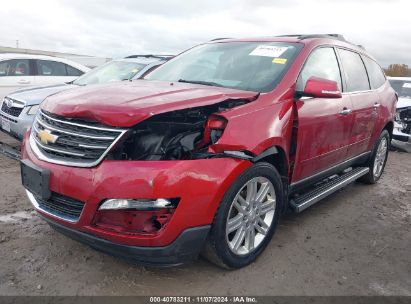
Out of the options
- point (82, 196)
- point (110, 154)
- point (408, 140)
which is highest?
point (110, 154)

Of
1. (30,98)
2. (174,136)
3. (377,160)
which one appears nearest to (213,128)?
(174,136)

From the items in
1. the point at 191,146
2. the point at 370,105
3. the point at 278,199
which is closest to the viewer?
the point at 191,146

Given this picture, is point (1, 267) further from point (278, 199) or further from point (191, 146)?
point (278, 199)

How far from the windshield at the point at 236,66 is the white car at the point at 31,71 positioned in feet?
18.5

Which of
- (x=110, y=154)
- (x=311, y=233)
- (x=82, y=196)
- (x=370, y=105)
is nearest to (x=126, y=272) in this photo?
(x=82, y=196)

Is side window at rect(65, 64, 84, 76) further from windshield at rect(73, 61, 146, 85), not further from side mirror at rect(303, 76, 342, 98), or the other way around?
side mirror at rect(303, 76, 342, 98)

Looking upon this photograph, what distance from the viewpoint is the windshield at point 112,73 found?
6.99 m

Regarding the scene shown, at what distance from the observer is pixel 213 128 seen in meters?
2.64

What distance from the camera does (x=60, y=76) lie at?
8.97m

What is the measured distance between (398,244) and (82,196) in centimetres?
287

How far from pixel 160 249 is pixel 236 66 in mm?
1920

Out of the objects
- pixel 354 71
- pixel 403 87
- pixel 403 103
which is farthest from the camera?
pixel 403 87

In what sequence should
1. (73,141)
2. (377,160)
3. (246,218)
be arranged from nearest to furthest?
(73,141), (246,218), (377,160)

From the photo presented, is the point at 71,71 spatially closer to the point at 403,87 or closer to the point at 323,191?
the point at 323,191
